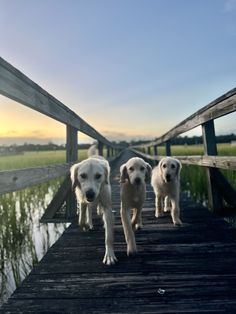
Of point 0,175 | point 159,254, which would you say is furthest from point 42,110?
point 159,254

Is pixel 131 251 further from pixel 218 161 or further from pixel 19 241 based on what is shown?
pixel 19 241

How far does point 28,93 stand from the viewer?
2.94 m

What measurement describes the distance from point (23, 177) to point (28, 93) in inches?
30.9

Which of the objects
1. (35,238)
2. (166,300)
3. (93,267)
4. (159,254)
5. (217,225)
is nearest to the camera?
(166,300)

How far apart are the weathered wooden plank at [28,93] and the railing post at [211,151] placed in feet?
6.78

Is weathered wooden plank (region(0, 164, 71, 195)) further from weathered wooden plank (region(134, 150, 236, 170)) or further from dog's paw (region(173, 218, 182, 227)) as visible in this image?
weathered wooden plank (region(134, 150, 236, 170))

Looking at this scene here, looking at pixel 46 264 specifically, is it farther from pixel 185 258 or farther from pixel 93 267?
pixel 185 258

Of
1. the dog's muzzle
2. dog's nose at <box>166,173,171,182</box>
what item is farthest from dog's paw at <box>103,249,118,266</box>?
dog's nose at <box>166,173,171,182</box>

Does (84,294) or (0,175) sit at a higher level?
(0,175)

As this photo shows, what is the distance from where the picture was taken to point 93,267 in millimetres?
2787

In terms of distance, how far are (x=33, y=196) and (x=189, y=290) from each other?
7.17 m

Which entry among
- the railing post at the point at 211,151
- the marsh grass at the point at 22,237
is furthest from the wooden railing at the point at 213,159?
the marsh grass at the point at 22,237

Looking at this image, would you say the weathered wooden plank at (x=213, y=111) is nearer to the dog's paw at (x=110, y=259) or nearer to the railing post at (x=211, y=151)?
the railing post at (x=211, y=151)

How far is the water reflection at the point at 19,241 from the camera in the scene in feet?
12.8
